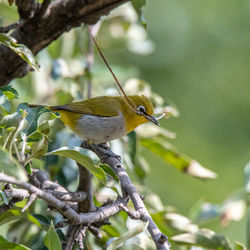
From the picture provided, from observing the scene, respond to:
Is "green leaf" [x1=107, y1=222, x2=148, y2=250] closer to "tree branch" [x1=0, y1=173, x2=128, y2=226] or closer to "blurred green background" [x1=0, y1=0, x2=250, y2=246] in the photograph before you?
"tree branch" [x1=0, y1=173, x2=128, y2=226]

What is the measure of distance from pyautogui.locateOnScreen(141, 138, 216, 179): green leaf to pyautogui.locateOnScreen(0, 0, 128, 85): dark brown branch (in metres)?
1.07

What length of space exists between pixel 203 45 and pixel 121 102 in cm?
481

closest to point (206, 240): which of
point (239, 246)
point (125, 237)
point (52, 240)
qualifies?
point (239, 246)

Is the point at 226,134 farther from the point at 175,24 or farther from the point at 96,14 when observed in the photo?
the point at 96,14

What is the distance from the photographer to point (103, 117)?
134 inches

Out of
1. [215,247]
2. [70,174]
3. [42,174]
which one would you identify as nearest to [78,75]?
[70,174]

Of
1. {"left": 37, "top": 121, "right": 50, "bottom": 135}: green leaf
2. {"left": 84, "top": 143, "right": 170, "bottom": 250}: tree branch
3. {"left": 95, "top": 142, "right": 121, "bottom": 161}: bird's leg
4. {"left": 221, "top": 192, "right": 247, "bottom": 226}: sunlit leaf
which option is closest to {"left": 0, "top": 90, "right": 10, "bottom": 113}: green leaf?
{"left": 37, "top": 121, "right": 50, "bottom": 135}: green leaf

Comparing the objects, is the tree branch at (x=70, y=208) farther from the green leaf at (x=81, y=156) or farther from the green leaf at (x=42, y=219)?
the green leaf at (x=42, y=219)

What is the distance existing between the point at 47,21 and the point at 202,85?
5.75m

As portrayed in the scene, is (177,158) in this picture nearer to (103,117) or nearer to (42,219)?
(103,117)

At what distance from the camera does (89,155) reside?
5.84 feet

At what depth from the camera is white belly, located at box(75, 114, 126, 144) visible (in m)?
3.10

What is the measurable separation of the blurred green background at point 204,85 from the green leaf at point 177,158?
3.16 meters

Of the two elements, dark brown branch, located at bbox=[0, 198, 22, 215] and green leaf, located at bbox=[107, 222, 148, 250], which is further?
dark brown branch, located at bbox=[0, 198, 22, 215]
